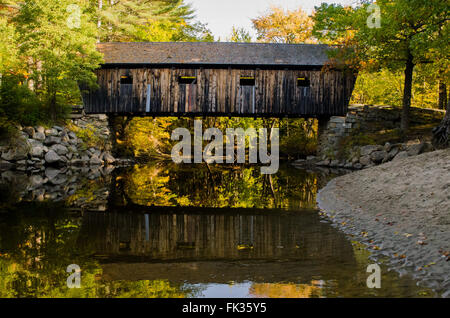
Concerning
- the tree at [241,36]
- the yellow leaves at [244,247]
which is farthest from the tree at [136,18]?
the yellow leaves at [244,247]

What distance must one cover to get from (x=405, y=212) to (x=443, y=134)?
21.3 ft

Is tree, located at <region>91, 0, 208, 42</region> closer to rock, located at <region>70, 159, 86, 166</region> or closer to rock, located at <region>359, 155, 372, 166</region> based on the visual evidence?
rock, located at <region>70, 159, 86, 166</region>

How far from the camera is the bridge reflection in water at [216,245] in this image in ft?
14.2

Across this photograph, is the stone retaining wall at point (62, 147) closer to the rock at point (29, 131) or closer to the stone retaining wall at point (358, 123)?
the rock at point (29, 131)

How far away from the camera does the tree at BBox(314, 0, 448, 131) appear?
1435 cm

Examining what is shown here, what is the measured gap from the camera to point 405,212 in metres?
6.48

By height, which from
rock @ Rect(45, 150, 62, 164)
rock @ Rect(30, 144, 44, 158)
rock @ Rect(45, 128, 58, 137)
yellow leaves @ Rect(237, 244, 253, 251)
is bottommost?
yellow leaves @ Rect(237, 244, 253, 251)

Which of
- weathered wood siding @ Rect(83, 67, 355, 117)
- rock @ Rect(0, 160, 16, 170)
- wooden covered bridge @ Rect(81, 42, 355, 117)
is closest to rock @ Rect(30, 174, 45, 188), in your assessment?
rock @ Rect(0, 160, 16, 170)

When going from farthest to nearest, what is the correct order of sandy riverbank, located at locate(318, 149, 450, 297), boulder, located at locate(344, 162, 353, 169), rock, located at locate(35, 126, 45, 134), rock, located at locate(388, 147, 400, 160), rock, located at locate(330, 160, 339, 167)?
1. rock, located at locate(330, 160, 339, 167)
2. boulder, located at locate(344, 162, 353, 169)
3. rock, located at locate(35, 126, 45, 134)
4. rock, located at locate(388, 147, 400, 160)
5. sandy riverbank, located at locate(318, 149, 450, 297)

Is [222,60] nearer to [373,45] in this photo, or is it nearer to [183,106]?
[183,106]

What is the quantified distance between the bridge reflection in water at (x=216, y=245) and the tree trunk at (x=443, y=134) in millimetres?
6005

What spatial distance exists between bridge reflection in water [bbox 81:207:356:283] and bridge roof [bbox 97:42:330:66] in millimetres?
13481

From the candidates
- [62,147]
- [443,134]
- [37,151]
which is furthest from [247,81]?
[443,134]

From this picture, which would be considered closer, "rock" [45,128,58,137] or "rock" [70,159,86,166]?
"rock" [45,128,58,137]
